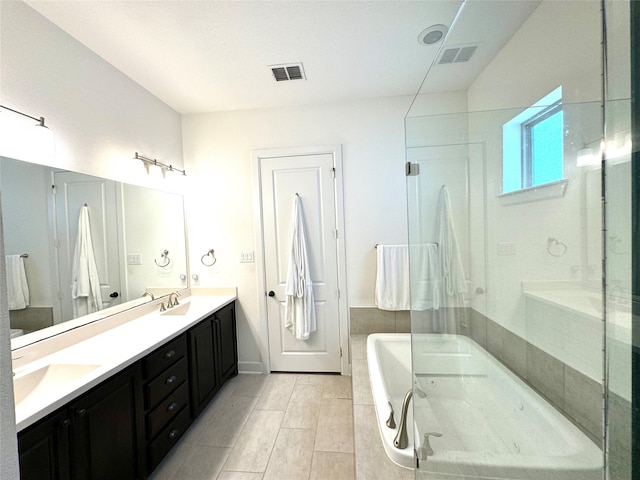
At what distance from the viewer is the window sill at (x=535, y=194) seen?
1.18 meters

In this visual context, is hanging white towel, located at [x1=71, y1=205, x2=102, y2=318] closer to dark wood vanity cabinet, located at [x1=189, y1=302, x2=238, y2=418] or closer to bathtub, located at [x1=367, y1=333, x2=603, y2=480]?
dark wood vanity cabinet, located at [x1=189, y1=302, x2=238, y2=418]

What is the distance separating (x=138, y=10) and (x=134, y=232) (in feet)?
4.89

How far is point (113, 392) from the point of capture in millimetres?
1287

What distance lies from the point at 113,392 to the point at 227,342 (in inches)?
49.6

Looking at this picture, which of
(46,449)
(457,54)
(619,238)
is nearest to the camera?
(619,238)

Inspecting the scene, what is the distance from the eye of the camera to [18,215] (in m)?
1.32

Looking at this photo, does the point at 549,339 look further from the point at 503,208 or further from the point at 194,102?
the point at 194,102

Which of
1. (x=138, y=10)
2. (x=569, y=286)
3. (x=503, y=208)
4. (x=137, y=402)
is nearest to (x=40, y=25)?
(x=138, y=10)

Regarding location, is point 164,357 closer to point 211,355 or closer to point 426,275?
point 211,355

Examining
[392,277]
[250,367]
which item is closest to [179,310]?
[250,367]

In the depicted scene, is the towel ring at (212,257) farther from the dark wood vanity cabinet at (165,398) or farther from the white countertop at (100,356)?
the dark wood vanity cabinet at (165,398)

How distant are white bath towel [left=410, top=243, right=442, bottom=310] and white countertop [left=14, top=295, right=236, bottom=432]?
5.75ft

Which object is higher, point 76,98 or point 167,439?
point 76,98

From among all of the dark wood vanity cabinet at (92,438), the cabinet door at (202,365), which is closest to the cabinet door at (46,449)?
the dark wood vanity cabinet at (92,438)
